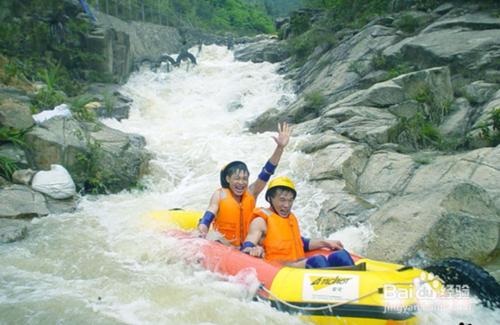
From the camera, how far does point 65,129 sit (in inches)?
326

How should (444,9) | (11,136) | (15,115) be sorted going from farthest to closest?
(444,9) → (15,115) → (11,136)

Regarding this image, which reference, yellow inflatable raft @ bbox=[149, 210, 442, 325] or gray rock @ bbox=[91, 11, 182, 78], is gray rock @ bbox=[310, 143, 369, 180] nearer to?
yellow inflatable raft @ bbox=[149, 210, 442, 325]

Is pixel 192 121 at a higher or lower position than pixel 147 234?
higher

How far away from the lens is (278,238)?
4172 millimetres

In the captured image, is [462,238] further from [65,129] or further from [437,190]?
[65,129]

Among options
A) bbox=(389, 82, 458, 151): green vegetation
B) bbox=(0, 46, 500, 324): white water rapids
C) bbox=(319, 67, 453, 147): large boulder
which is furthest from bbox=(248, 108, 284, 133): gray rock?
bbox=(389, 82, 458, 151): green vegetation

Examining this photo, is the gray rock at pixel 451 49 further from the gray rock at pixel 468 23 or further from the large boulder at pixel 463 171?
the large boulder at pixel 463 171

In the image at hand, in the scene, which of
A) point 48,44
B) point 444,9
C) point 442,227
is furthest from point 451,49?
point 48,44

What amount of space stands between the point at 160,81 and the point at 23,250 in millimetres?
12277

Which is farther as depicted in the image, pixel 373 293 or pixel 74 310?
pixel 74 310

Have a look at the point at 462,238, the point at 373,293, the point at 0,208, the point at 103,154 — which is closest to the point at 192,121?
the point at 103,154

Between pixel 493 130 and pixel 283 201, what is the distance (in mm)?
4350

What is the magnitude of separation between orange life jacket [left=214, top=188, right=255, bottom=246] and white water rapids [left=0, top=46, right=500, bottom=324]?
1.69 feet

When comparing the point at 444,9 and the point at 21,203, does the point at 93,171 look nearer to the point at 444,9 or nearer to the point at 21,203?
the point at 21,203
